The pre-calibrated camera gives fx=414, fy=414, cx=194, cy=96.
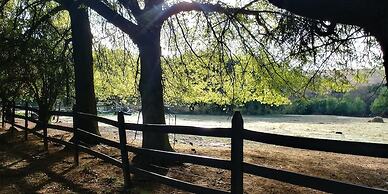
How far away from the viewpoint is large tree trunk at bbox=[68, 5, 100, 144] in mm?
12430

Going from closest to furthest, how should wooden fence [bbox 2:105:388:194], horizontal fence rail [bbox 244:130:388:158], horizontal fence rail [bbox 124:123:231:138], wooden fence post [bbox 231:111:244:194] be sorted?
horizontal fence rail [bbox 244:130:388:158] < wooden fence [bbox 2:105:388:194] < wooden fence post [bbox 231:111:244:194] < horizontal fence rail [bbox 124:123:231:138]

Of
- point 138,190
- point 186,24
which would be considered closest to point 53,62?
point 186,24

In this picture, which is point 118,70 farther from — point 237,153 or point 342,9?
point 342,9

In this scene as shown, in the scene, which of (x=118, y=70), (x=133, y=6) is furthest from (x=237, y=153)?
(x=118, y=70)

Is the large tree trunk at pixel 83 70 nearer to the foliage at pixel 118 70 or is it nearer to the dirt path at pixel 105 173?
the dirt path at pixel 105 173

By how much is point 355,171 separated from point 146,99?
5730mm

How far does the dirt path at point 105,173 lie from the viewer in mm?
7609

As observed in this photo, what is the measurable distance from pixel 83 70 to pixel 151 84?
12.5 ft

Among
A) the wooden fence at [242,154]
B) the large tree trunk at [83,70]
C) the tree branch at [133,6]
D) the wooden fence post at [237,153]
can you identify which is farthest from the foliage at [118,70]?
the wooden fence post at [237,153]

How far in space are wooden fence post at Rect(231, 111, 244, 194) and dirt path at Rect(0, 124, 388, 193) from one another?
8.23ft

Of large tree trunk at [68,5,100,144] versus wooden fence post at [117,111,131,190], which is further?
large tree trunk at [68,5,100,144]

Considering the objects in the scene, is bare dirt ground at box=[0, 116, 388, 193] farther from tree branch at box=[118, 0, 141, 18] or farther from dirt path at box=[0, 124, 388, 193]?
tree branch at box=[118, 0, 141, 18]

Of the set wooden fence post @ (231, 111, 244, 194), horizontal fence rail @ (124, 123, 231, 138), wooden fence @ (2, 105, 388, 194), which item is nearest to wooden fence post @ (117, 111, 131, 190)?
wooden fence @ (2, 105, 388, 194)

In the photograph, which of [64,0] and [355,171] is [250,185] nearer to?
[355,171]
